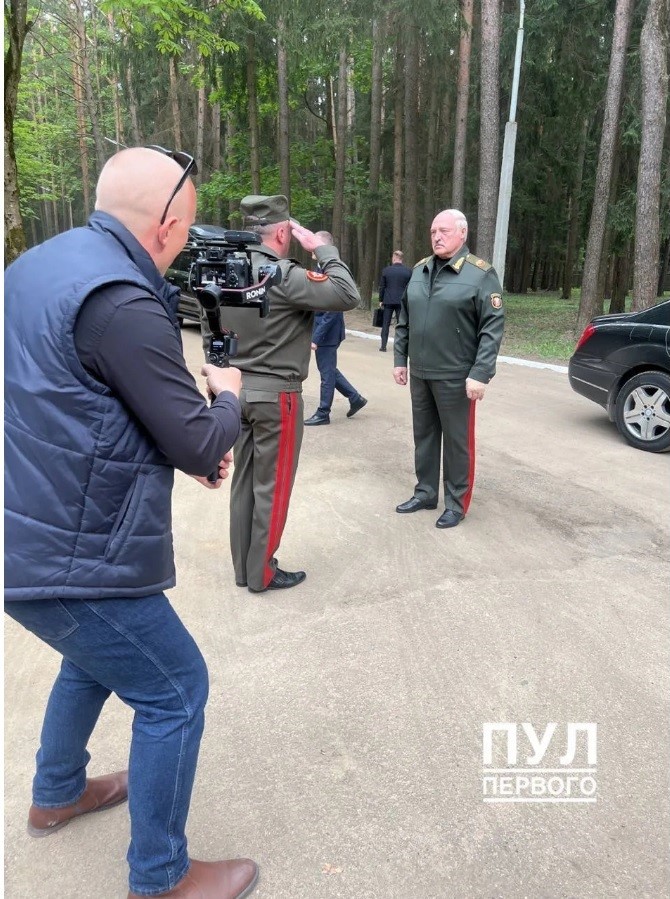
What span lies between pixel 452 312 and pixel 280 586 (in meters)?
2.25

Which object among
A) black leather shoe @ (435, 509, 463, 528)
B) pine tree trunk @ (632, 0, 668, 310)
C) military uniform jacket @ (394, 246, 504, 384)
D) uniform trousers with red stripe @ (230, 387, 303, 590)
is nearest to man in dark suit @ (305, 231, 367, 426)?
military uniform jacket @ (394, 246, 504, 384)

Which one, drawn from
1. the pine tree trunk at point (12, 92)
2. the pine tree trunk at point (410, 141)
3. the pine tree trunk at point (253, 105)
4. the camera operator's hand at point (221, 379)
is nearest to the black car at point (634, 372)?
the camera operator's hand at point (221, 379)

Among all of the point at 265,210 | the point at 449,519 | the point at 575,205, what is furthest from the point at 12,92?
the point at 575,205

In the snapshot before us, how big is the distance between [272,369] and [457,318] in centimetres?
173

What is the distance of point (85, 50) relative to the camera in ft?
89.9

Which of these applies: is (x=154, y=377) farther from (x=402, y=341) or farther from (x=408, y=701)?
(x=402, y=341)

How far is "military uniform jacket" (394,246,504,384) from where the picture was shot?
4.88 meters

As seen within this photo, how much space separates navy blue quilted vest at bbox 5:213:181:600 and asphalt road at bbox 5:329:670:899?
1.13 metres

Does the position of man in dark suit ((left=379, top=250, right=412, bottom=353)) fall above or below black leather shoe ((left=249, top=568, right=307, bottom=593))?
above

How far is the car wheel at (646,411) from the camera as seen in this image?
6.98 metres

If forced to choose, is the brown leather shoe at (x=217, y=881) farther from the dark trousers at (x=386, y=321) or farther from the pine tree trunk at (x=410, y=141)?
the pine tree trunk at (x=410, y=141)

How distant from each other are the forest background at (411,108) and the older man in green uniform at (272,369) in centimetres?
801

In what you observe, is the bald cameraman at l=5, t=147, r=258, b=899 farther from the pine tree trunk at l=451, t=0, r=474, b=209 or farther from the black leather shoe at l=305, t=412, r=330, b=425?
the pine tree trunk at l=451, t=0, r=474, b=209

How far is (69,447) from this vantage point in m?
1.62
